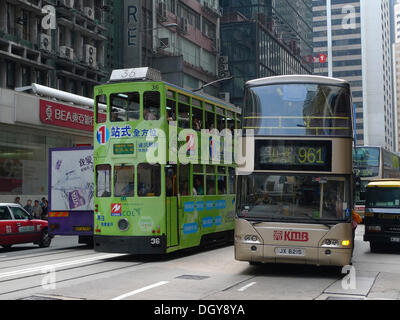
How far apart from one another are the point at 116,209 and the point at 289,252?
15.0ft

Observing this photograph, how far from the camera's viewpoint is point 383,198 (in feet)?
60.2

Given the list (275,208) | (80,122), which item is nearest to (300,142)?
(275,208)

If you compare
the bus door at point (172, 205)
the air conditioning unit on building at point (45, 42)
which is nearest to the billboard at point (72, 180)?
the bus door at point (172, 205)

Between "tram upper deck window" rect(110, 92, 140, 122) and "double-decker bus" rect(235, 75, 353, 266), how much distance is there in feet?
11.1

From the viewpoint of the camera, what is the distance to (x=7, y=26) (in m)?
30.3

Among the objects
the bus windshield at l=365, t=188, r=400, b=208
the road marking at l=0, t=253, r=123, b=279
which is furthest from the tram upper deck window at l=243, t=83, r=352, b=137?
the bus windshield at l=365, t=188, r=400, b=208

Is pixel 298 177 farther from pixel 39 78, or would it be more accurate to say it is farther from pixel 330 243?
pixel 39 78

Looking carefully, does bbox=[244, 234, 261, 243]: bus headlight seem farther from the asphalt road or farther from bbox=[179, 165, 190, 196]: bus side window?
bbox=[179, 165, 190, 196]: bus side window

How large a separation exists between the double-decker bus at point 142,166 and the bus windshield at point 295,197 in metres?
2.91

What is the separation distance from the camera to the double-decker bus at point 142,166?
1442 centimetres

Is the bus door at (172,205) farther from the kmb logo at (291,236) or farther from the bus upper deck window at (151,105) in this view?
the kmb logo at (291,236)
